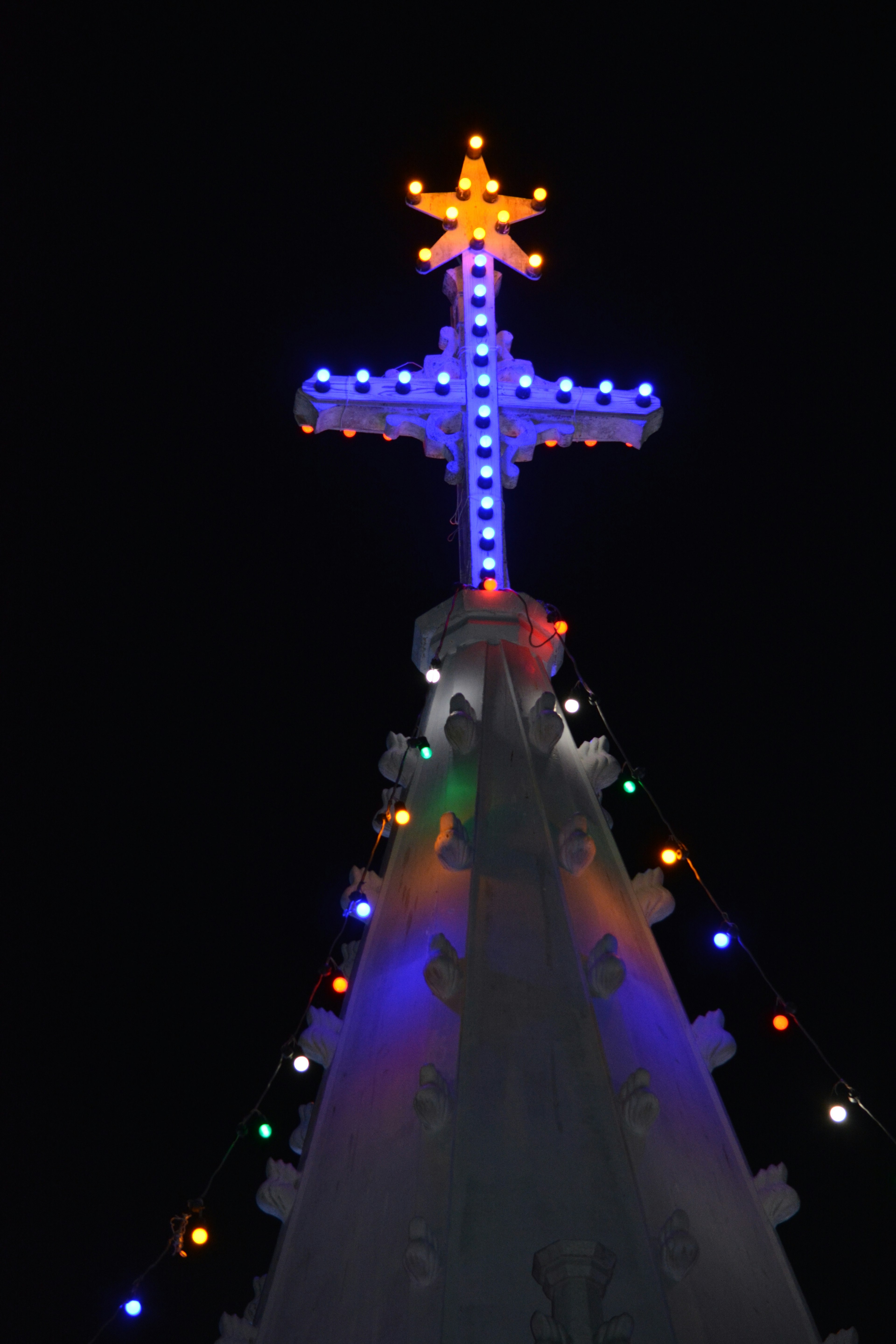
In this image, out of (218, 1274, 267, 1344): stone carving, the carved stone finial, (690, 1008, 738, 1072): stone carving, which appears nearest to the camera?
(218, 1274, 267, 1344): stone carving

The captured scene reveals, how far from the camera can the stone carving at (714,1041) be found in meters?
5.30

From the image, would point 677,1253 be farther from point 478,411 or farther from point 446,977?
point 478,411

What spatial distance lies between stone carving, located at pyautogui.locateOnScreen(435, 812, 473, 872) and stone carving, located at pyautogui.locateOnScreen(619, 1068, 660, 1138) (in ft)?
4.66

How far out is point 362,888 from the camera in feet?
21.1

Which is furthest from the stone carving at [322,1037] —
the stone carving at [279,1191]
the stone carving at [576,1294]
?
the stone carving at [576,1294]

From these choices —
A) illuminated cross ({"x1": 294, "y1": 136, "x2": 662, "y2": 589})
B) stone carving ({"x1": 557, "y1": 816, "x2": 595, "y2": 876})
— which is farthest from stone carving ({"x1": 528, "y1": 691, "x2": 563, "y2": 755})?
illuminated cross ({"x1": 294, "y1": 136, "x2": 662, "y2": 589})

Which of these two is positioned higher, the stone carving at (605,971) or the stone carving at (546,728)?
the stone carving at (546,728)

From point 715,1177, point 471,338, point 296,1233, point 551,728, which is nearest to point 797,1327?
point 715,1177

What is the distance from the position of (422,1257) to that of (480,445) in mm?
5829

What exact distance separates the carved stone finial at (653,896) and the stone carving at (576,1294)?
2.68 m

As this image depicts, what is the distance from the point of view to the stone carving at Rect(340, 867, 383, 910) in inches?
250

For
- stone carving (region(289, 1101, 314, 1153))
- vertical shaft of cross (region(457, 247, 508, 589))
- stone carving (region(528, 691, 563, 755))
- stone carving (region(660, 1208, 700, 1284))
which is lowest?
stone carving (region(660, 1208, 700, 1284))

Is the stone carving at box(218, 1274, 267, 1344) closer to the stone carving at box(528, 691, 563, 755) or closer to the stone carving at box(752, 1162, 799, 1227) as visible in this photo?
the stone carving at box(752, 1162, 799, 1227)

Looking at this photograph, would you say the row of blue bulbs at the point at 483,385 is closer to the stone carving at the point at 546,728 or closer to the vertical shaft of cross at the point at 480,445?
the vertical shaft of cross at the point at 480,445
